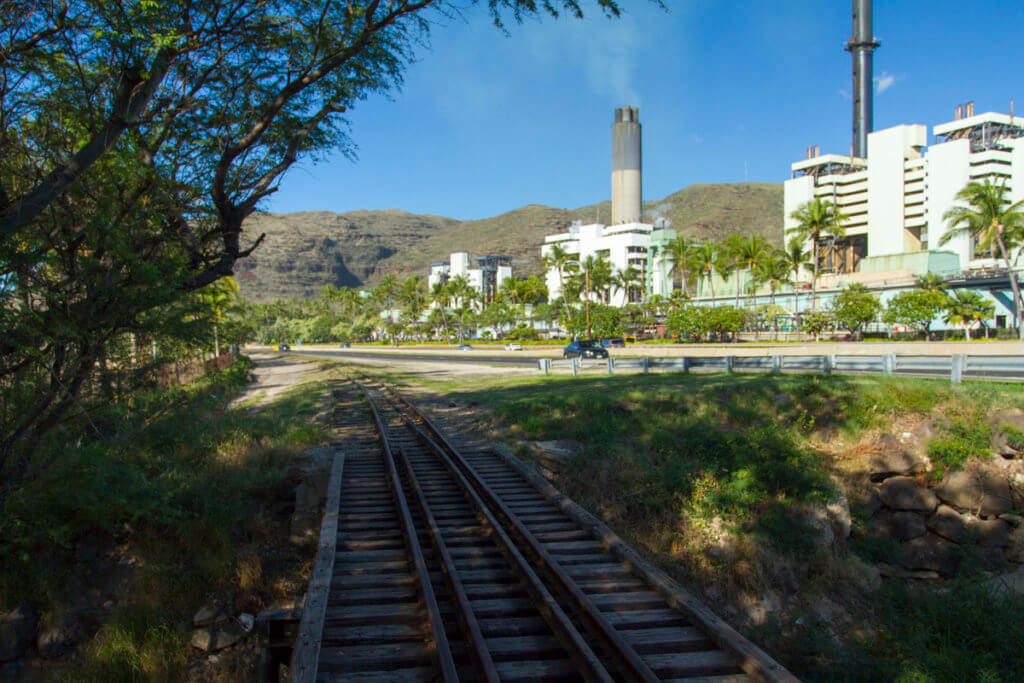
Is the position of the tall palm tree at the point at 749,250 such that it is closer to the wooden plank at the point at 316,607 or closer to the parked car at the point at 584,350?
the parked car at the point at 584,350

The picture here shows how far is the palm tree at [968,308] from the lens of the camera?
56594 mm

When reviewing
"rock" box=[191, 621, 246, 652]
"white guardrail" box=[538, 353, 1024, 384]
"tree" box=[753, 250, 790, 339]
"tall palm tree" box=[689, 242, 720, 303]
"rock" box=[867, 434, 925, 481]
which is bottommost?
"rock" box=[191, 621, 246, 652]

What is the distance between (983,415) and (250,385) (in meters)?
38.6

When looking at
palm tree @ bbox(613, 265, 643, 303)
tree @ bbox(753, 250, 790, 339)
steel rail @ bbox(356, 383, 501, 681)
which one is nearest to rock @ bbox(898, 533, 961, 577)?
steel rail @ bbox(356, 383, 501, 681)

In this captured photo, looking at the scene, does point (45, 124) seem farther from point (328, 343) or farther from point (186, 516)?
point (328, 343)

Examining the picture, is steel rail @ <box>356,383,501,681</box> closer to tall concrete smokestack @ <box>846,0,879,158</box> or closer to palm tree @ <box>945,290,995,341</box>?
palm tree @ <box>945,290,995,341</box>

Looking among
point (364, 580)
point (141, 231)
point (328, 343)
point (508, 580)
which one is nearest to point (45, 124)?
point (141, 231)

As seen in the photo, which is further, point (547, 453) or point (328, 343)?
point (328, 343)

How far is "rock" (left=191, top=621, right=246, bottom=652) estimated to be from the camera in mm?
8781

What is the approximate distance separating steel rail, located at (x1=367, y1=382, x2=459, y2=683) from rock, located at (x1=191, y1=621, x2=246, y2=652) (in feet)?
9.02

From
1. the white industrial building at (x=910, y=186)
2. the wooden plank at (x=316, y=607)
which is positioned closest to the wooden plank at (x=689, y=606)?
the wooden plank at (x=316, y=607)

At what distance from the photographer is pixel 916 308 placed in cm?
5606

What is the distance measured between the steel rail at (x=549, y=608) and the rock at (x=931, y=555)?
7690mm

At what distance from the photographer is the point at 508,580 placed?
7.44m
